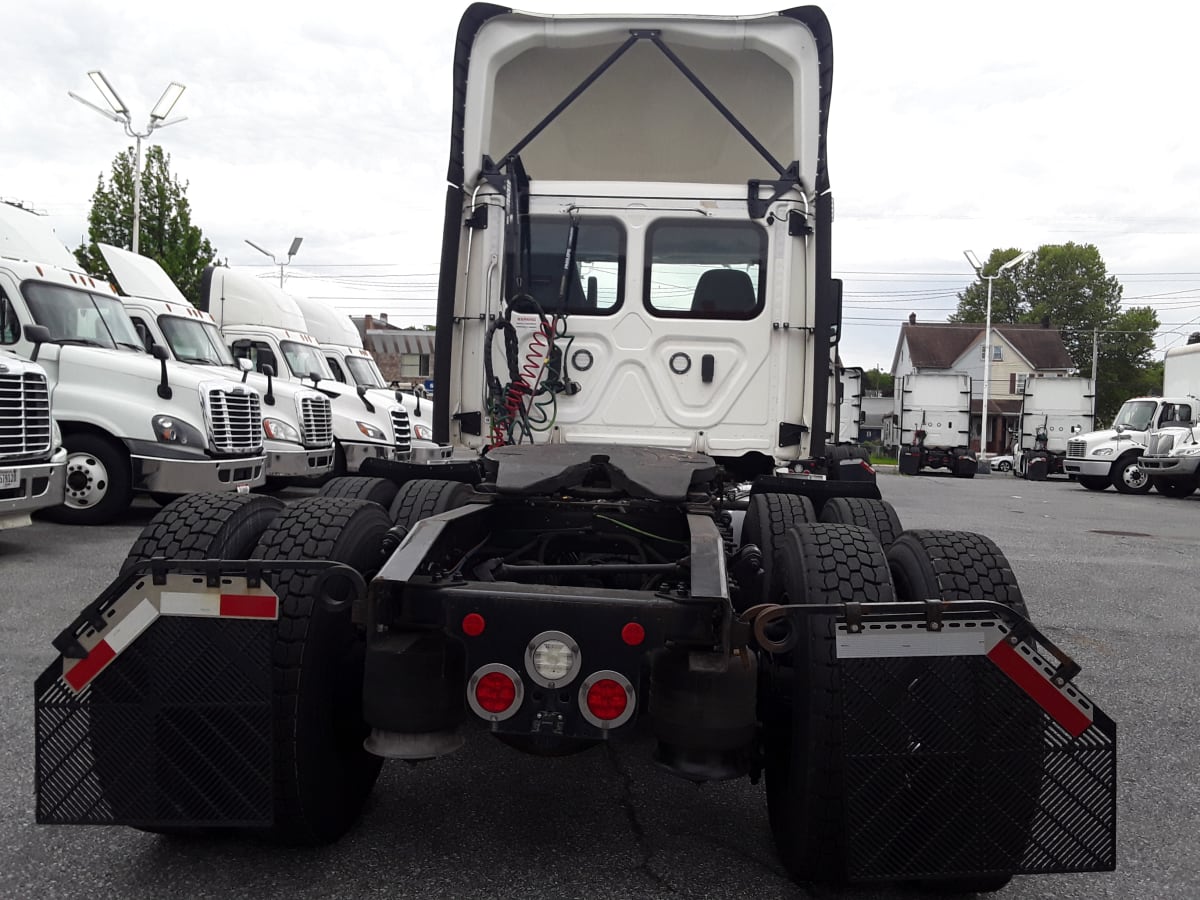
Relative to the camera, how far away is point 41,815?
2746 millimetres

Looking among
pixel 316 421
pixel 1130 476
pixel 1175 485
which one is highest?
pixel 316 421

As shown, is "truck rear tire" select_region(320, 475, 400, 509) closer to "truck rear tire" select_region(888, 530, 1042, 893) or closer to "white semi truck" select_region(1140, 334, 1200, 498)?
"truck rear tire" select_region(888, 530, 1042, 893)

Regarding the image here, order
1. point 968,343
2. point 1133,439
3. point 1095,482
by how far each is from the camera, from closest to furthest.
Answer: point 1133,439, point 1095,482, point 968,343

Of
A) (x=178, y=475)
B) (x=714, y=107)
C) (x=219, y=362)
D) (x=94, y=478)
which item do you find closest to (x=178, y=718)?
(x=714, y=107)

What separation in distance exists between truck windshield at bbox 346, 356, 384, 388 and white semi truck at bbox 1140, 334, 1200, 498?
17.7 m

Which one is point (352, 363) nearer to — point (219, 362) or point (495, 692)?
point (219, 362)

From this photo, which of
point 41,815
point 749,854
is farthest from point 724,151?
point 41,815

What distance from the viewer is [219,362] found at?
13023 millimetres

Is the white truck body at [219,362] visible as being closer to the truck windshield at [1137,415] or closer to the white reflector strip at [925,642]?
the white reflector strip at [925,642]

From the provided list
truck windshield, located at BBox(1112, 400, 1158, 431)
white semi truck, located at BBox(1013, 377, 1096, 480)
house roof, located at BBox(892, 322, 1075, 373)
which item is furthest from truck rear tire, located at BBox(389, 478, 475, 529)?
house roof, located at BBox(892, 322, 1075, 373)

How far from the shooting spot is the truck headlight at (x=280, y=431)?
12742 mm

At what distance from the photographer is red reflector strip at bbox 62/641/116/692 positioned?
272 centimetres

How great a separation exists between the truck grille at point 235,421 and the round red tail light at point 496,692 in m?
8.68

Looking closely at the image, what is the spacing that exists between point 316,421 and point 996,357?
204 feet
